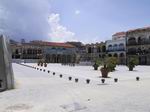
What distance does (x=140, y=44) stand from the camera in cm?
8081

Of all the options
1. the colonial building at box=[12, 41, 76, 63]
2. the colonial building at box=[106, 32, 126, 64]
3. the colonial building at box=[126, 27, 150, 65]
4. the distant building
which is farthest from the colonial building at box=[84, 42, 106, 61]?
the colonial building at box=[126, 27, 150, 65]

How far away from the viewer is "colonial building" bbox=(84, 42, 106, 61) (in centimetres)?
9688

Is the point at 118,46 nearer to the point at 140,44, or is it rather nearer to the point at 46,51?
the point at 140,44

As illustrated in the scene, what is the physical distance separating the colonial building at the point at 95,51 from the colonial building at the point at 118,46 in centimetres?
262

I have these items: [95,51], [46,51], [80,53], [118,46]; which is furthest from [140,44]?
[46,51]

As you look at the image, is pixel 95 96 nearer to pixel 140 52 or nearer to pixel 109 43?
pixel 140 52

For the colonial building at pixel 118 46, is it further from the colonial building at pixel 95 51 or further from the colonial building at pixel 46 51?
the colonial building at pixel 46 51

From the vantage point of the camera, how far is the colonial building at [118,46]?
87000 millimetres

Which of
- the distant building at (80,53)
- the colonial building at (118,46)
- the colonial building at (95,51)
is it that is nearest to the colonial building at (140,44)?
the colonial building at (118,46)

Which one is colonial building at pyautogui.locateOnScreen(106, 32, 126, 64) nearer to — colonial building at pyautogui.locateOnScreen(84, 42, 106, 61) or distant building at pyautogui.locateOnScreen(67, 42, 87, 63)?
colonial building at pyautogui.locateOnScreen(84, 42, 106, 61)

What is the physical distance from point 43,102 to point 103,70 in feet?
52.3

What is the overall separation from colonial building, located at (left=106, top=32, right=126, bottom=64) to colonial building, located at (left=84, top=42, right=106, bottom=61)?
2.62 m

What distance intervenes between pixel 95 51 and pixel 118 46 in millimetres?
13217

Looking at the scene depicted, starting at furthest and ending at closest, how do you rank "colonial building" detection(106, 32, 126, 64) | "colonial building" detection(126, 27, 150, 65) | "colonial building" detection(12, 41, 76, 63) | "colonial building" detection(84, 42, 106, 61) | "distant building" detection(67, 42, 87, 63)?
1. "distant building" detection(67, 42, 87, 63)
2. "colonial building" detection(12, 41, 76, 63)
3. "colonial building" detection(84, 42, 106, 61)
4. "colonial building" detection(106, 32, 126, 64)
5. "colonial building" detection(126, 27, 150, 65)
